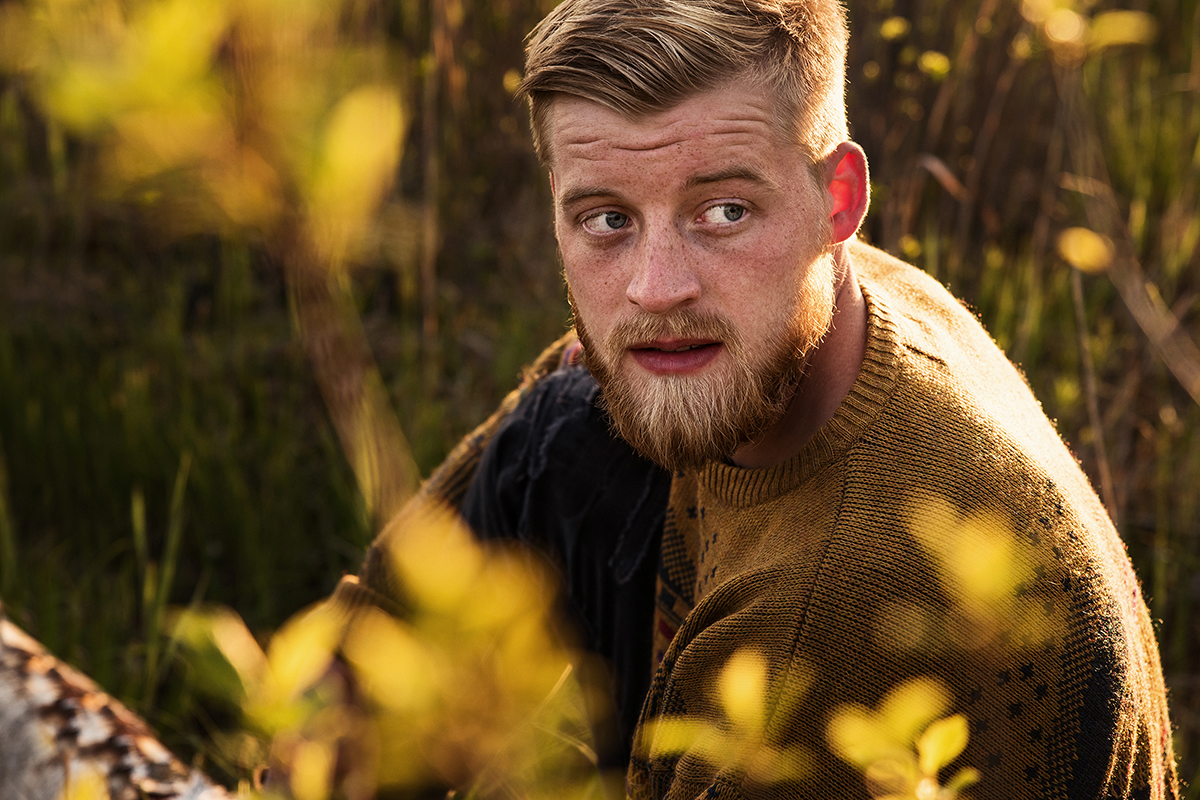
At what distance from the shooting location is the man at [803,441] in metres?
1.15

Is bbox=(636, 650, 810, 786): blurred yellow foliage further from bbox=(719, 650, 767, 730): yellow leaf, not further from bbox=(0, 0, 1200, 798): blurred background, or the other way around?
bbox=(0, 0, 1200, 798): blurred background

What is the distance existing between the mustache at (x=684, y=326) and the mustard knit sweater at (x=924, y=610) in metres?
0.18

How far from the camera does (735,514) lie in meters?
1.41

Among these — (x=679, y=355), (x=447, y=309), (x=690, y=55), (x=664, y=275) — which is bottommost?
(x=447, y=309)

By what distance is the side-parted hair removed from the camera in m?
1.28

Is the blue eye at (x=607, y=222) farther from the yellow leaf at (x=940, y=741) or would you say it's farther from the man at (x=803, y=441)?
the yellow leaf at (x=940, y=741)

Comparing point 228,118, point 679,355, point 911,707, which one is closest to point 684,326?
point 679,355

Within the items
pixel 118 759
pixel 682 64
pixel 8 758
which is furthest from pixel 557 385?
pixel 8 758

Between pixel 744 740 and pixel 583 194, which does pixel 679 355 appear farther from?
pixel 744 740

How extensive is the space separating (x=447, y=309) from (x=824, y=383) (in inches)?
102

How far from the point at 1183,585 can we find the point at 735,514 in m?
1.52

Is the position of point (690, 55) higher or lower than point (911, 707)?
higher

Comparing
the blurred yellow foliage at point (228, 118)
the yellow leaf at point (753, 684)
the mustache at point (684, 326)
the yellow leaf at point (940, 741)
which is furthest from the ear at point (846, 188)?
the blurred yellow foliage at point (228, 118)

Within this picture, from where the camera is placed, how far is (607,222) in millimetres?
1372
